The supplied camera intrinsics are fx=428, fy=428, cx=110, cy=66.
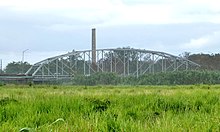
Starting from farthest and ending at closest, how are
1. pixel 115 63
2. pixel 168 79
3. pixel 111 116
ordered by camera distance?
pixel 115 63 → pixel 168 79 → pixel 111 116

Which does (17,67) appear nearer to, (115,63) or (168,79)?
(115,63)

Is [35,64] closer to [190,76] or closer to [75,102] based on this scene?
[190,76]

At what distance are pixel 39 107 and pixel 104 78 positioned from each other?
5426 cm

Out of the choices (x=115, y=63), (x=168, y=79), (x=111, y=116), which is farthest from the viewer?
(x=115, y=63)

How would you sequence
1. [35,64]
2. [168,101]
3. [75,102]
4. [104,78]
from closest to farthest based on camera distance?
[75,102], [168,101], [104,78], [35,64]

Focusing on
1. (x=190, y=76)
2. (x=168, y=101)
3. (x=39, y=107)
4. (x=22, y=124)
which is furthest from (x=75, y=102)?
(x=190, y=76)

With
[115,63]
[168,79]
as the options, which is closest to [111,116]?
[168,79]

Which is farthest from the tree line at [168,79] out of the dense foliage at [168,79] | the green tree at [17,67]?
the green tree at [17,67]

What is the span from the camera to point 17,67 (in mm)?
84938

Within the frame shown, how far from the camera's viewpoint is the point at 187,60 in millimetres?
74500

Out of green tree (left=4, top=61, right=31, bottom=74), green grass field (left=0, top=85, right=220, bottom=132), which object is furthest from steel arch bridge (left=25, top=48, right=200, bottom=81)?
green grass field (left=0, top=85, right=220, bottom=132)

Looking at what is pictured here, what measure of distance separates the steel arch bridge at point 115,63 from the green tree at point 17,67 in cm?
793

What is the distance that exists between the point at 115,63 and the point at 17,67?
2157 cm

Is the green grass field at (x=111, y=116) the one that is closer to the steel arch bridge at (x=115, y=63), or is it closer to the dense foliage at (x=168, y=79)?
the dense foliage at (x=168, y=79)
